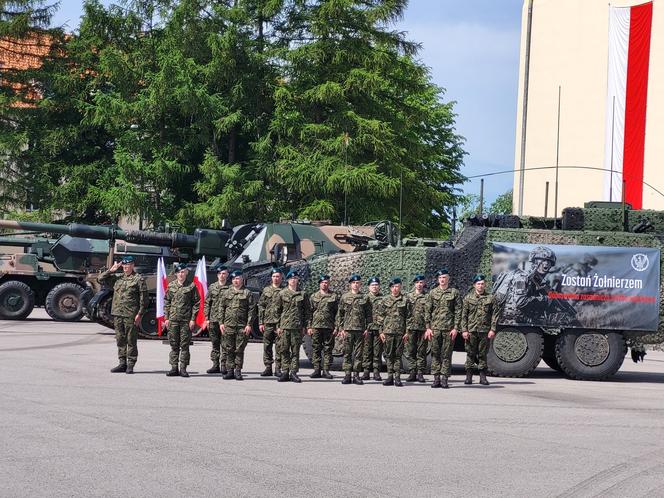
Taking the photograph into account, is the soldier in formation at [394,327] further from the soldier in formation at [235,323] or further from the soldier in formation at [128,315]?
the soldier in formation at [128,315]

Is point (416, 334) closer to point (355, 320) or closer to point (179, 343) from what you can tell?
point (355, 320)

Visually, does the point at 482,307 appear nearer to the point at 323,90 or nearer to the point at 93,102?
the point at 323,90

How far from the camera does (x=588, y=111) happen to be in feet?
128

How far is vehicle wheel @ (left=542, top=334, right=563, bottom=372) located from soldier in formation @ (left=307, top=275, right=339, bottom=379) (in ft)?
11.4

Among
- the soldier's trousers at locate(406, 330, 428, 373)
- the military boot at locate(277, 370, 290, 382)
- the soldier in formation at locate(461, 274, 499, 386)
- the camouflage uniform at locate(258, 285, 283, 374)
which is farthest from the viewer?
the soldier's trousers at locate(406, 330, 428, 373)

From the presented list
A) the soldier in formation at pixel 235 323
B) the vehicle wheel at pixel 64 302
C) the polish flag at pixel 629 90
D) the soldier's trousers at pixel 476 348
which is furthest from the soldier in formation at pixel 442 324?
the polish flag at pixel 629 90

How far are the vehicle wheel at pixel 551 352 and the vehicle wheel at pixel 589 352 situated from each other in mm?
297

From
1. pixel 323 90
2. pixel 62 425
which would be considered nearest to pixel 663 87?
pixel 323 90

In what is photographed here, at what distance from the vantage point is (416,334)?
14.3 meters

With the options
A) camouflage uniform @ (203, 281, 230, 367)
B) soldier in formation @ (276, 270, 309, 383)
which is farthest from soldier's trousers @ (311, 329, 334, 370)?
camouflage uniform @ (203, 281, 230, 367)

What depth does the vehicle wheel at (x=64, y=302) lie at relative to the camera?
25.6m

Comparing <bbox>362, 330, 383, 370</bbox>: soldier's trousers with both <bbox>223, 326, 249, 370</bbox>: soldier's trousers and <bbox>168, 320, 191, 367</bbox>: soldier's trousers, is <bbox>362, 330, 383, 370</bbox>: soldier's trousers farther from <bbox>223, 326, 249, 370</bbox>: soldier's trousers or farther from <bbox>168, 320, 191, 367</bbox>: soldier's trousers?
<bbox>168, 320, 191, 367</bbox>: soldier's trousers

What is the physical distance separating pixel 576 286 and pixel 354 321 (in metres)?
3.45

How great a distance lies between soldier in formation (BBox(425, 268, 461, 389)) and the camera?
44.4 ft
